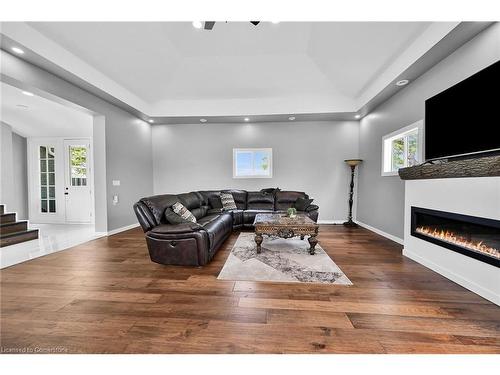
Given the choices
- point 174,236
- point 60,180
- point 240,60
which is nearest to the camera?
point 174,236

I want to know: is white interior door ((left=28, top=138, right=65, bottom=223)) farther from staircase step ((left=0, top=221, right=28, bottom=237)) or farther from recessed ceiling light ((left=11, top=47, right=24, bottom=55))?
recessed ceiling light ((left=11, top=47, right=24, bottom=55))

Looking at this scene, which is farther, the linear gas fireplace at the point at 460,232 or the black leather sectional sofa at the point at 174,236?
the black leather sectional sofa at the point at 174,236

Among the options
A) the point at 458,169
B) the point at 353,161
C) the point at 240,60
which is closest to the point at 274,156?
the point at 353,161

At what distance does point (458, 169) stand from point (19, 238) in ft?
22.7

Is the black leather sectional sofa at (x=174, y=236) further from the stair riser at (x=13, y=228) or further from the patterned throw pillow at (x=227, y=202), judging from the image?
the stair riser at (x=13, y=228)

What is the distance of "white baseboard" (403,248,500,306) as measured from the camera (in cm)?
191

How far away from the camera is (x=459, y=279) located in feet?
7.34

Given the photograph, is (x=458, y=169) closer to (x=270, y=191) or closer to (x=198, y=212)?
(x=270, y=191)

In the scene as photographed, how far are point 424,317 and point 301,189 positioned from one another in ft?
14.6

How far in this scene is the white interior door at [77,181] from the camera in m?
5.63

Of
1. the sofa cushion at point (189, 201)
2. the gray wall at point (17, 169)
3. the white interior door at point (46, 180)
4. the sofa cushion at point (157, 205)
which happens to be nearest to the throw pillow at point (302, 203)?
the sofa cushion at point (189, 201)

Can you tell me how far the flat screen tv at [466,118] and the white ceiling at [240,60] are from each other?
2.70 feet

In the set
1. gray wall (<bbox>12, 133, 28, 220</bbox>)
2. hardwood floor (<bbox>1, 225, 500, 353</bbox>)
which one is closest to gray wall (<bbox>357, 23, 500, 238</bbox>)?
hardwood floor (<bbox>1, 225, 500, 353</bbox>)

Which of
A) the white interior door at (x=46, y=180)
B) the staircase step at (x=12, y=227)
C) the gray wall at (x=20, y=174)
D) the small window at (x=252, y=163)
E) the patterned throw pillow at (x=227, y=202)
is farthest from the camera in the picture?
the small window at (x=252, y=163)
